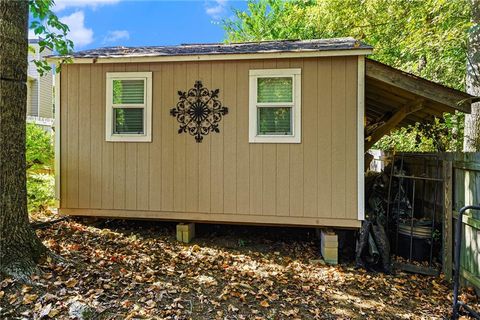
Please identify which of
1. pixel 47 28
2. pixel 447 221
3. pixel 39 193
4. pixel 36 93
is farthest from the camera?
pixel 36 93

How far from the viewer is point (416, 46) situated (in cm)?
634

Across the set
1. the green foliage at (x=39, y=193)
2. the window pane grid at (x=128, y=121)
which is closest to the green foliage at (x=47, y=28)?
the window pane grid at (x=128, y=121)

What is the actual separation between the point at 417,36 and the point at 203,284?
6.20 meters

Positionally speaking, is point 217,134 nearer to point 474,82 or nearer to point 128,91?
point 128,91

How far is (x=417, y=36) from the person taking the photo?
6.42 metres

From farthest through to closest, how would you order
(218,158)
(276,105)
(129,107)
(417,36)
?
1. (417,36)
2. (129,107)
3. (218,158)
4. (276,105)

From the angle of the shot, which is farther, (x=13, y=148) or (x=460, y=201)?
(x=460, y=201)

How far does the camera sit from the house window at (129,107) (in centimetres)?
540

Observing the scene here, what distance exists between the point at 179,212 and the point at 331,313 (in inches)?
116

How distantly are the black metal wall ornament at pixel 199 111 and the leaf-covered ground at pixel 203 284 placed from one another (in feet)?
6.09

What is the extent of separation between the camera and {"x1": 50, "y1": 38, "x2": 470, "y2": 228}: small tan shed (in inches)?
194

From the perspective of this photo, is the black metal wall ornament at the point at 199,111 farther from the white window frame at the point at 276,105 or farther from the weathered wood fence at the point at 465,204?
the weathered wood fence at the point at 465,204

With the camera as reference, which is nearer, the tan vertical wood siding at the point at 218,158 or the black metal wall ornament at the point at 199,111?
the tan vertical wood siding at the point at 218,158

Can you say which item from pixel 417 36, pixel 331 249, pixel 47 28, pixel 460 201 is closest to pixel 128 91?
pixel 47 28
